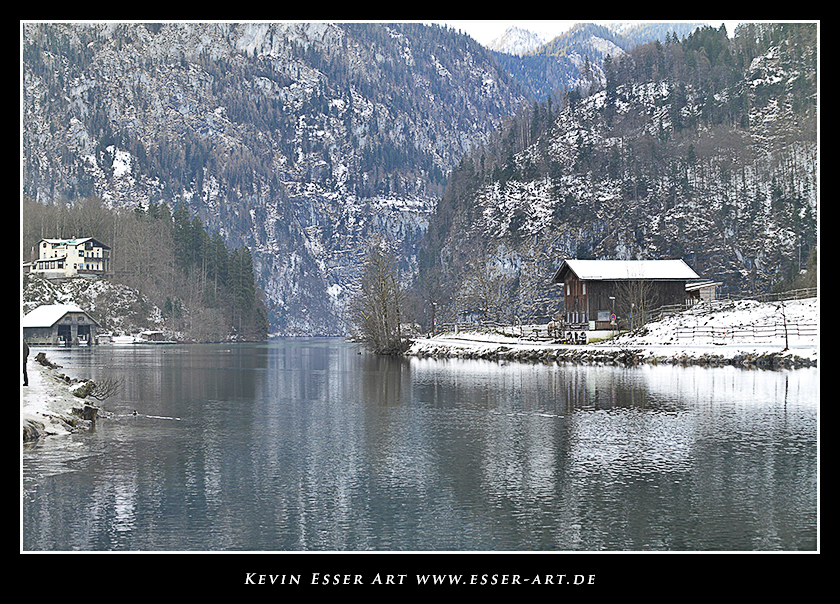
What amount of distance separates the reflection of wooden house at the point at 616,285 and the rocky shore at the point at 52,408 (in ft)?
187

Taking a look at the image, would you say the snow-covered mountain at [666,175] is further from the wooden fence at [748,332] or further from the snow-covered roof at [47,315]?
the snow-covered roof at [47,315]

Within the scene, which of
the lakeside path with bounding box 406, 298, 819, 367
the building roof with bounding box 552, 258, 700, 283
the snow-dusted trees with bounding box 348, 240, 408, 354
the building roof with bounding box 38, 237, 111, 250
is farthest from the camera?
the building roof with bounding box 38, 237, 111, 250

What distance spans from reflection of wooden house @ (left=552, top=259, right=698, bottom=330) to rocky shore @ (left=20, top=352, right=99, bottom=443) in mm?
56869

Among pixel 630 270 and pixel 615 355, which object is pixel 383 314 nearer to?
pixel 630 270

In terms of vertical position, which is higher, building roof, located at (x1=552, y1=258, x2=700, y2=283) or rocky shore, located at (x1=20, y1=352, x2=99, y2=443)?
building roof, located at (x1=552, y1=258, x2=700, y2=283)

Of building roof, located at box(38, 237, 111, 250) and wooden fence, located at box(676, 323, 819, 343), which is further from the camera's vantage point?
building roof, located at box(38, 237, 111, 250)

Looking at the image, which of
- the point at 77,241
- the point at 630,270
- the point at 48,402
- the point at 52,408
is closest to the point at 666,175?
the point at 630,270

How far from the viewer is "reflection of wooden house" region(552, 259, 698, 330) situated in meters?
81.8

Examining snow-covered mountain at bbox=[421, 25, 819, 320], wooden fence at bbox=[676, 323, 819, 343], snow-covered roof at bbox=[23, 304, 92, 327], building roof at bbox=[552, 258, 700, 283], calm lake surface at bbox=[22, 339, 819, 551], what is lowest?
calm lake surface at bbox=[22, 339, 819, 551]

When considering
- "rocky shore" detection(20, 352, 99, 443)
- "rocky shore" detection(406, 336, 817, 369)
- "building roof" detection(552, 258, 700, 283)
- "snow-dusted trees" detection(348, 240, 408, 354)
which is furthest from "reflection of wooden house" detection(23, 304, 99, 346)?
"rocky shore" detection(20, 352, 99, 443)

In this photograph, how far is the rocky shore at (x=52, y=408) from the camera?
2567cm

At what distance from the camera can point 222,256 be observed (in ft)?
556

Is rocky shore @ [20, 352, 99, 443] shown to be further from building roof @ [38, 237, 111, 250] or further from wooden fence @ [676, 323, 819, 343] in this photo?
building roof @ [38, 237, 111, 250]

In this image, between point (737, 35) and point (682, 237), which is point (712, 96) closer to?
point (737, 35)
